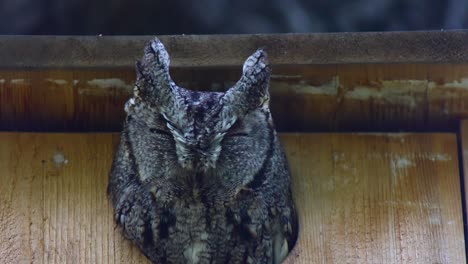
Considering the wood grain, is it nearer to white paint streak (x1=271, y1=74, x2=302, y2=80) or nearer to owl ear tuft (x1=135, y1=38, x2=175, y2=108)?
white paint streak (x1=271, y1=74, x2=302, y2=80)

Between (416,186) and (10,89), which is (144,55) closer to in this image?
(10,89)

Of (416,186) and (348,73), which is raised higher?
(348,73)

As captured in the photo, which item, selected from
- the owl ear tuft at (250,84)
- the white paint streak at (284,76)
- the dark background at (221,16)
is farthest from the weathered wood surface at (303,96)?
the dark background at (221,16)

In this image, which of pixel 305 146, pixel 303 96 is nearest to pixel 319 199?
pixel 305 146

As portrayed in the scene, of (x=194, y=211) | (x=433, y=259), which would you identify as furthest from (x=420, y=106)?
(x=194, y=211)

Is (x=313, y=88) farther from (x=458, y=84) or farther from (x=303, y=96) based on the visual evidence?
(x=458, y=84)

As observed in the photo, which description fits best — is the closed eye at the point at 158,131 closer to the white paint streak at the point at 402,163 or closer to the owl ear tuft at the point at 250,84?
the owl ear tuft at the point at 250,84

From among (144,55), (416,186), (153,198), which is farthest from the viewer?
(416,186)

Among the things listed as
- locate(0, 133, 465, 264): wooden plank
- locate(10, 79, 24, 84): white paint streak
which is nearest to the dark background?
locate(10, 79, 24, 84): white paint streak
